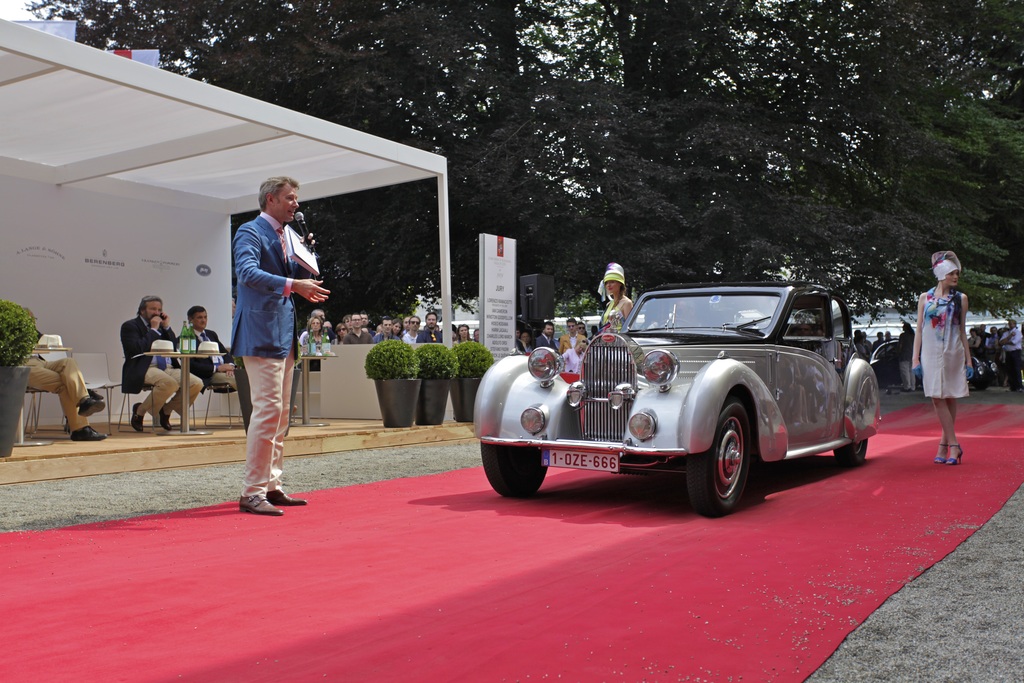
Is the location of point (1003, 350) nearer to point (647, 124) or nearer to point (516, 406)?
point (647, 124)

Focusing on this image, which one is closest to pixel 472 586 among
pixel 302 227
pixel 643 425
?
pixel 643 425

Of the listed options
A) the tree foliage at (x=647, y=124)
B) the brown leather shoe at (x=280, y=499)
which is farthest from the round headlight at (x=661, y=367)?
the tree foliage at (x=647, y=124)

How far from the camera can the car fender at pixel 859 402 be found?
8.49 meters

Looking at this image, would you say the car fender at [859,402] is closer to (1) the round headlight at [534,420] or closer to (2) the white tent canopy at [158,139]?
(1) the round headlight at [534,420]

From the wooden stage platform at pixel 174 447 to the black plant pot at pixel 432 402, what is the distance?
21 centimetres

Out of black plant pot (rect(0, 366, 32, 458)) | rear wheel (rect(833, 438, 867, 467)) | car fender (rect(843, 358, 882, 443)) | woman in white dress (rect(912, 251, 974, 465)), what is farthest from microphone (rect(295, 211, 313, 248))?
woman in white dress (rect(912, 251, 974, 465))

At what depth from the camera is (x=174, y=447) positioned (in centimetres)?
888

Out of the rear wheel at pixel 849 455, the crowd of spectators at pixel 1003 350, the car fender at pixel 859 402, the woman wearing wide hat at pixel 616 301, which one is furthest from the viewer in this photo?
the crowd of spectators at pixel 1003 350

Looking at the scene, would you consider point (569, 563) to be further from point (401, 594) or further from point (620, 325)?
point (620, 325)

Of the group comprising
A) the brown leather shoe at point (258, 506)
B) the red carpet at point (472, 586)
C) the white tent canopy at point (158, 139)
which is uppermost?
the white tent canopy at point (158, 139)

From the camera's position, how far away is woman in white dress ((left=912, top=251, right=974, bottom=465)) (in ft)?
29.3

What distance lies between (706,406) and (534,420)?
3.95 ft

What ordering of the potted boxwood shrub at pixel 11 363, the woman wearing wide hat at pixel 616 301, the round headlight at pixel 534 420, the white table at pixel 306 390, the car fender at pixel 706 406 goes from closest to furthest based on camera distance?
1. the car fender at pixel 706 406
2. the round headlight at pixel 534 420
3. the potted boxwood shrub at pixel 11 363
4. the woman wearing wide hat at pixel 616 301
5. the white table at pixel 306 390

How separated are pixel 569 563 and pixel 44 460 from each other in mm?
4844
